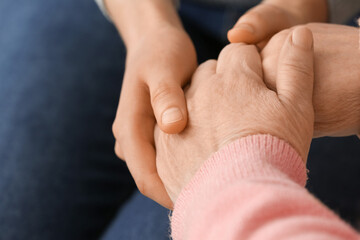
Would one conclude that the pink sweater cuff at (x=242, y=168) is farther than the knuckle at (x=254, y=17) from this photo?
No

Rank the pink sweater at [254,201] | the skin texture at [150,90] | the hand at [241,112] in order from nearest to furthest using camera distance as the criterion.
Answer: the pink sweater at [254,201]
the hand at [241,112]
the skin texture at [150,90]

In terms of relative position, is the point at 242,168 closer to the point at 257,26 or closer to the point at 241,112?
the point at 241,112

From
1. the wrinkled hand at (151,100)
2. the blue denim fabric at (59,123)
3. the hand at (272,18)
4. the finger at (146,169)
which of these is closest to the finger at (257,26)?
the hand at (272,18)

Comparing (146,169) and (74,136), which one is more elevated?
(146,169)

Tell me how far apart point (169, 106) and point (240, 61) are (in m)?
0.13

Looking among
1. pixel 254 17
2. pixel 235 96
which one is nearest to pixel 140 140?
pixel 235 96

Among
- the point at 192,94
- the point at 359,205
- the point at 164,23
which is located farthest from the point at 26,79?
the point at 359,205

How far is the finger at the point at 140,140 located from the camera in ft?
1.87

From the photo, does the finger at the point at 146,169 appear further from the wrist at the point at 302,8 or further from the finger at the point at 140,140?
the wrist at the point at 302,8

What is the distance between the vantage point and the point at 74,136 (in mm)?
821

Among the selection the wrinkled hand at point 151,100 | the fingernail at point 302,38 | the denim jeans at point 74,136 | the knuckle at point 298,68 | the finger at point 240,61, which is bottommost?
the denim jeans at point 74,136

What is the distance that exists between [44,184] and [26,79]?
259 millimetres

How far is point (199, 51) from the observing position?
933mm

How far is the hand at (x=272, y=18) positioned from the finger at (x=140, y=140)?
19 centimetres
